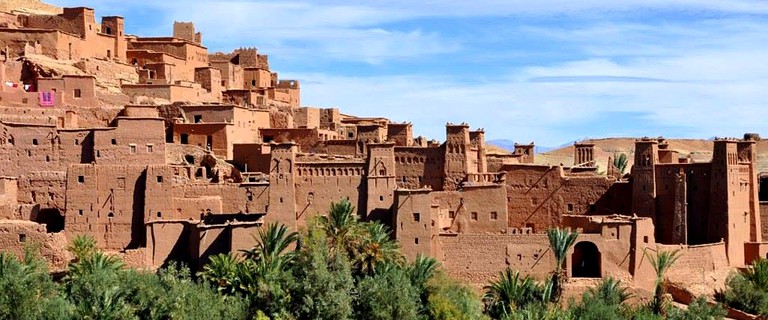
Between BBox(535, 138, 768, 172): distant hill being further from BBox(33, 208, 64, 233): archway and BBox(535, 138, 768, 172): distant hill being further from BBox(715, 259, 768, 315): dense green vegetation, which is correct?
BBox(33, 208, 64, 233): archway

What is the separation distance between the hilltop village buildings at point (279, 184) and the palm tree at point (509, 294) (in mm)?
691

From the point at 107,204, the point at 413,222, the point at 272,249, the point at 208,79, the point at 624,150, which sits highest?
the point at 208,79

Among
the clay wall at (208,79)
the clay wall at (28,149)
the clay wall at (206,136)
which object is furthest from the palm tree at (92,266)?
the clay wall at (208,79)

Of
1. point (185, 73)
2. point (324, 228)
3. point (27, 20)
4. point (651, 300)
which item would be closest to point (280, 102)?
point (185, 73)

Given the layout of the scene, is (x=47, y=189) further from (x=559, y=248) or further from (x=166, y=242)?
(x=559, y=248)

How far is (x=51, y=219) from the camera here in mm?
38781

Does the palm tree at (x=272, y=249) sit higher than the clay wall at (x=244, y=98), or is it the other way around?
the clay wall at (x=244, y=98)

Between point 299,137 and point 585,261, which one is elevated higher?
point 299,137

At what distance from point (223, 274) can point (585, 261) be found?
11.5 meters

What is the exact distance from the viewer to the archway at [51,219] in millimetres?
38625

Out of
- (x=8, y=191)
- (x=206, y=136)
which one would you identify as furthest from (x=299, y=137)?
(x=8, y=191)

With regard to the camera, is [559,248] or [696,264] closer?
[559,248]

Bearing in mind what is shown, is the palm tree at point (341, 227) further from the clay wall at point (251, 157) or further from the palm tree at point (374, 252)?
the clay wall at point (251, 157)

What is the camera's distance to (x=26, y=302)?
114ft
